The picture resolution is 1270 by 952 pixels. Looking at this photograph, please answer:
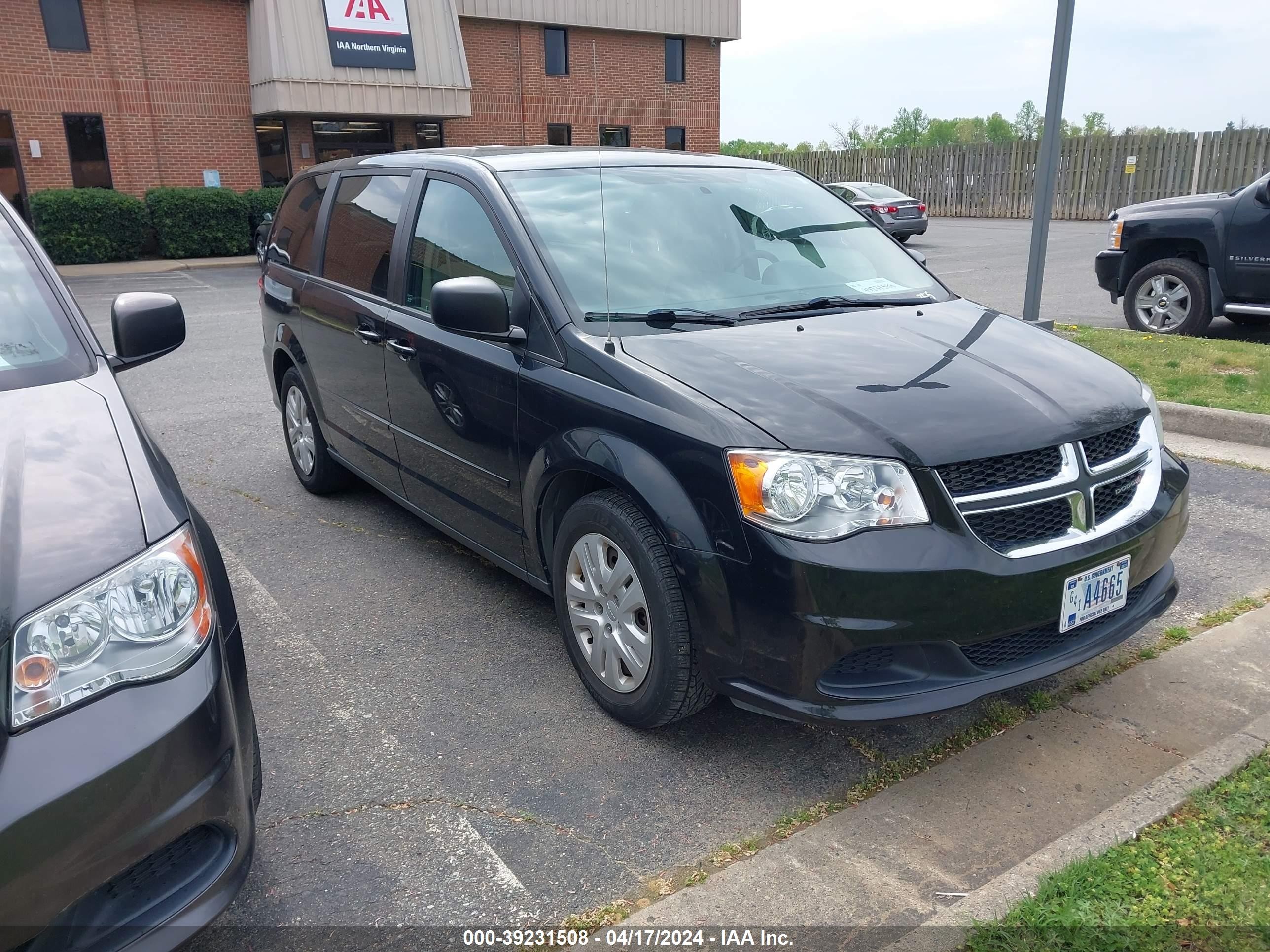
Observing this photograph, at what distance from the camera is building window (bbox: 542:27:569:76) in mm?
28172

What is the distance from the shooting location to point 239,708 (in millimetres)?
2209

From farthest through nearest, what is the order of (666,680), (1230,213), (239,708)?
(1230,213), (666,680), (239,708)

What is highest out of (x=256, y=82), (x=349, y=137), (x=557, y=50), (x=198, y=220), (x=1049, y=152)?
(x=557, y=50)

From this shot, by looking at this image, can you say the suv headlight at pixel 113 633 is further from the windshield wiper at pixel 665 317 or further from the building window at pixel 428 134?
the building window at pixel 428 134

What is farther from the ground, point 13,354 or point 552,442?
point 13,354

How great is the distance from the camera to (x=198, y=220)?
21516 millimetres

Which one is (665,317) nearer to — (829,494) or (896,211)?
(829,494)

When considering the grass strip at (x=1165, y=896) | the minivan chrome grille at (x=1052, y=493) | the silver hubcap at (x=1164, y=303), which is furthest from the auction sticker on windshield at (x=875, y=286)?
the silver hubcap at (x=1164, y=303)

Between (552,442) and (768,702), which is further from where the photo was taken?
(552,442)

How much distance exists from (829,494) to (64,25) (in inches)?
950

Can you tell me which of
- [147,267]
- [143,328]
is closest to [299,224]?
[143,328]

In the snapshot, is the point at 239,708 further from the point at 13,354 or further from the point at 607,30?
the point at 607,30

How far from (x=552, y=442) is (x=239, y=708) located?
4.52ft

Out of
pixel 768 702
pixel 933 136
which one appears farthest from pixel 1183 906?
pixel 933 136
